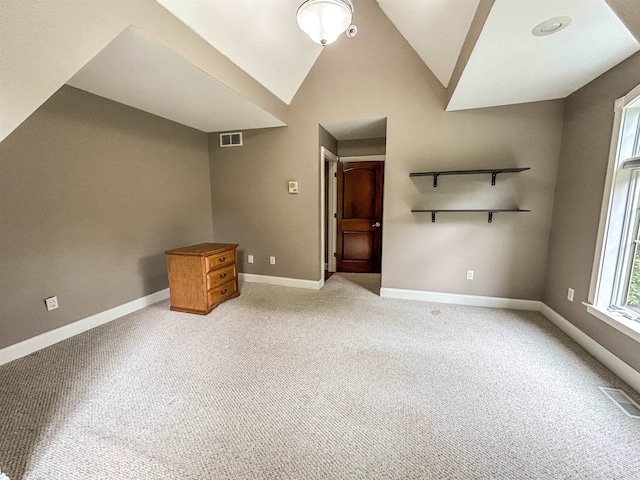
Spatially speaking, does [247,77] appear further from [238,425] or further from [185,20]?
[238,425]

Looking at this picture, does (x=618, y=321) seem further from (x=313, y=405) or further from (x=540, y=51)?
(x=313, y=405)

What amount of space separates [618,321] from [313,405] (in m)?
2.24

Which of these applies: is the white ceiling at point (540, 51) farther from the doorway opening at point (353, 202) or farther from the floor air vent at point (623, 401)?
the floor air vent at point (623, 401)

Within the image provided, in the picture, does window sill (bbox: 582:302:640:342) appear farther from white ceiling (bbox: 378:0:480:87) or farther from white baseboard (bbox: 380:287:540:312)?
white ceiling (bbox: 378:0:480:87)

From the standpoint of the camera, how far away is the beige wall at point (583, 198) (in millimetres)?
1897

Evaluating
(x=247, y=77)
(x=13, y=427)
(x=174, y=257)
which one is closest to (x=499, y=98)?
(x=247, y=77)

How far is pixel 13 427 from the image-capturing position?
1.38 meters

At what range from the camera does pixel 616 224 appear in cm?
197

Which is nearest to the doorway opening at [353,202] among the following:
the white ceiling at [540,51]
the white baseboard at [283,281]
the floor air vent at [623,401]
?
the white baseboard at [283,281]

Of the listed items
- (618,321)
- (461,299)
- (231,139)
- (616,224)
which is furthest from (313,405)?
(231,139)

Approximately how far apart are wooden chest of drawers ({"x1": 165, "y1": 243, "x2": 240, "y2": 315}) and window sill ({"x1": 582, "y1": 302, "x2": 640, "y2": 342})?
11.5 ft

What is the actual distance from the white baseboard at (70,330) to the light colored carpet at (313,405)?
10cm

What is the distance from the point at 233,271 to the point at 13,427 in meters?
2.03

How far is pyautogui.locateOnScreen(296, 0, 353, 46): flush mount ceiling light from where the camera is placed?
5.26 ft
